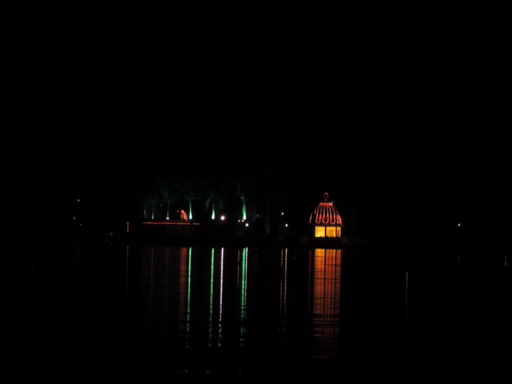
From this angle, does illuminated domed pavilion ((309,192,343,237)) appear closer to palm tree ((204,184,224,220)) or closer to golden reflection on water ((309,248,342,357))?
palm tree ((204,184,224,220))

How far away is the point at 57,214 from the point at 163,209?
29660mm

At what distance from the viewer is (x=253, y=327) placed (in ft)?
38.9

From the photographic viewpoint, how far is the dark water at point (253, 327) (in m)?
8.76

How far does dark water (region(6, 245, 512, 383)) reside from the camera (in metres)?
8.76

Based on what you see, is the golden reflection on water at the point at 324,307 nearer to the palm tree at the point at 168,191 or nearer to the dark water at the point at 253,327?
the dark water at the point at 253,327

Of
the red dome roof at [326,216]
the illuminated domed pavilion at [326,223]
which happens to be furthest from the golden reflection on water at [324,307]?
the red dome roof at [326,216]

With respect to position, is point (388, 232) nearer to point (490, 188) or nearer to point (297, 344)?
point (490, 188)

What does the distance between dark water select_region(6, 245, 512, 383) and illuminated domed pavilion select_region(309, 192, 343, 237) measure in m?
34.5

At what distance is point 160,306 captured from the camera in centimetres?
1386

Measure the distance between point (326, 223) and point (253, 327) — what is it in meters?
44.8

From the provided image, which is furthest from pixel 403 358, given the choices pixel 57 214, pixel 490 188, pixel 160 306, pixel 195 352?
pixel 490 188

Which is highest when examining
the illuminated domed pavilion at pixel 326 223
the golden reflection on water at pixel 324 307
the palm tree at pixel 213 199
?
the palm tree at pixel 213 199

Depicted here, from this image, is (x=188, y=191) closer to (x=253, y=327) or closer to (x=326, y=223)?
(x=326, y=223)

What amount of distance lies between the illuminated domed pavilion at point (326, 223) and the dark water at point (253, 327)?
34531mm
